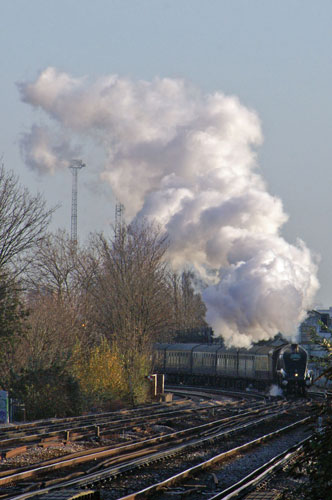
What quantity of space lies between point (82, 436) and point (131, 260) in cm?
3872

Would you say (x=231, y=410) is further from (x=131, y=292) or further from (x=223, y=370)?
(x=131, y=292)

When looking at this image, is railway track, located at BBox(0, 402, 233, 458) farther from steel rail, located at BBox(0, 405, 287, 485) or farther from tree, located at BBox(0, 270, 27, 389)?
tree, located at BBox(0, 270, 27, 389)

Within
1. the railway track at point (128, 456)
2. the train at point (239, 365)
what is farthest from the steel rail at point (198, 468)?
the train at point (239, 365)

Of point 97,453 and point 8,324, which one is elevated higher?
point 8,324

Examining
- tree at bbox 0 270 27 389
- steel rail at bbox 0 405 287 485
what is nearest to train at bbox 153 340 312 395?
tree at bbox 0 270 27 389

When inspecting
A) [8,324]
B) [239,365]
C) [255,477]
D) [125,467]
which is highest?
[8,324]

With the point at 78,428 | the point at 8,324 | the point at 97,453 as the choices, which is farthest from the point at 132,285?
the point at 97,453

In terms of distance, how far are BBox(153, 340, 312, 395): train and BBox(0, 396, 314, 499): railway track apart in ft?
44.2

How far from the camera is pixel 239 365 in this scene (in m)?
53.3

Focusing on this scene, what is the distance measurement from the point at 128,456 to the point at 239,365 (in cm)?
3364

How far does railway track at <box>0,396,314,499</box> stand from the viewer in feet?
52.6

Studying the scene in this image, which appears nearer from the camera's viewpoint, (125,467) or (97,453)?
(125,467)

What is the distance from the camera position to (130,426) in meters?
28.4

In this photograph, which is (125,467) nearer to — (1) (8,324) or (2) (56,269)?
(1) (8,324)
